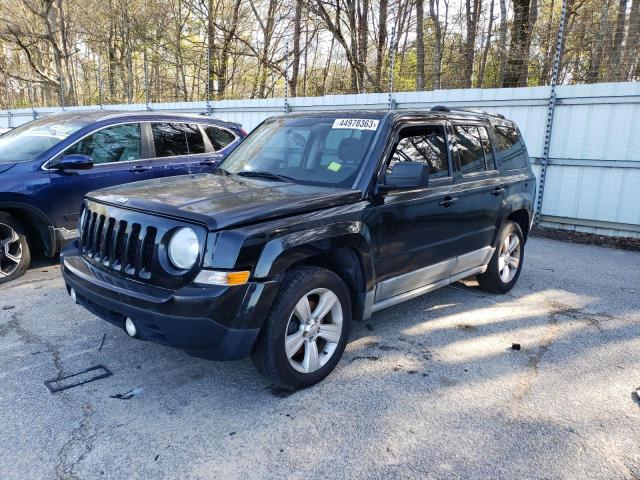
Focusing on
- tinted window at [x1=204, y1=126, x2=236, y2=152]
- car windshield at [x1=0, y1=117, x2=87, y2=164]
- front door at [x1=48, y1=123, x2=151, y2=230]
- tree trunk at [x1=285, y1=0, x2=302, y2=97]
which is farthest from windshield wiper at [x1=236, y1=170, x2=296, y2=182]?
tree trunk at [x1=285, y1=0, x2=302, y2=97]

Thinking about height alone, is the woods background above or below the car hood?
above

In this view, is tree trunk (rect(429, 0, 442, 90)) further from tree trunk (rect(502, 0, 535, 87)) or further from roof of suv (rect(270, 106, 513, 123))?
roof of suv (rect(270, 106, 513, 123))

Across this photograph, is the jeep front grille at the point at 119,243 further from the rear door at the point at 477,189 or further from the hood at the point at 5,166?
the rear door at the point at 477,189

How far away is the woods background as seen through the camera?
32.3 ft

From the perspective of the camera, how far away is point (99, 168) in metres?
5.83

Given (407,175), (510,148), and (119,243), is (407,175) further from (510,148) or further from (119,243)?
(510,148)

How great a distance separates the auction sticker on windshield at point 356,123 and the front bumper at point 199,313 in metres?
1.59

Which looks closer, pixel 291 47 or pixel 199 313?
pixel 199 313

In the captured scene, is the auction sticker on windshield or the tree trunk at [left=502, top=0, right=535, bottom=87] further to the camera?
the tree trunk at [left=502, top=0, right=535, bottom=87]

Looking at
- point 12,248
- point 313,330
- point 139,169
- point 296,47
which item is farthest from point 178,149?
point 296,47

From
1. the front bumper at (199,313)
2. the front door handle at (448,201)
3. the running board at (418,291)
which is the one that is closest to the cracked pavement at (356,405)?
the running board at (418,291)

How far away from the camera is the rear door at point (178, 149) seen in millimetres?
6371

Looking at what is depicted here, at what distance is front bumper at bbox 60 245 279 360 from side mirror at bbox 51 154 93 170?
9.40ft

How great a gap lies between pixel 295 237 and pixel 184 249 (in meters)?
0.65
